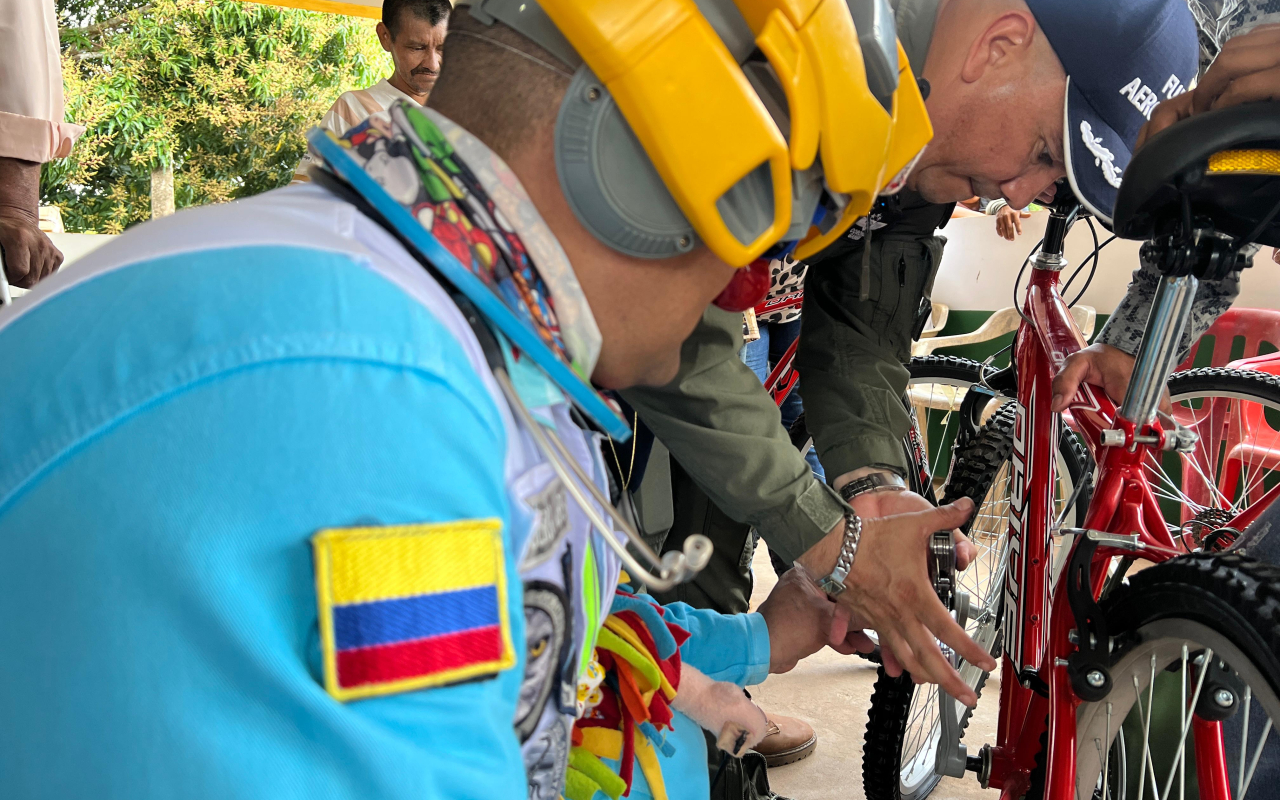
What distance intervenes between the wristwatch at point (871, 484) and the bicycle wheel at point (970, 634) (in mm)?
465

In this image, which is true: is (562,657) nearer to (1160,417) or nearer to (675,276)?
(675,276)

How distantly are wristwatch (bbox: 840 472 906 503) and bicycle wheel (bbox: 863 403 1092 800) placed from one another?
46 cm

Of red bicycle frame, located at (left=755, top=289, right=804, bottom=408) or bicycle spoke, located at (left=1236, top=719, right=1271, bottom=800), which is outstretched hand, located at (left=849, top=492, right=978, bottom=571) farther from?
red bicycle frame, located at (left=755, top=289, right=804, bottom=408)

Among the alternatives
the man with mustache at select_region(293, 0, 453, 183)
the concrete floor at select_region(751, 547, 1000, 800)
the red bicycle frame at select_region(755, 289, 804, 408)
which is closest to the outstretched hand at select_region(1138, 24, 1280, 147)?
the red bicycle frame at select_region(755, 289, 804, 408)

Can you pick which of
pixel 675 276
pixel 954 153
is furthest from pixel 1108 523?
pixel 675 276

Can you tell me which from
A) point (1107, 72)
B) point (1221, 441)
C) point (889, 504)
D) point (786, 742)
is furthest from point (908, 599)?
point (1221, 441)

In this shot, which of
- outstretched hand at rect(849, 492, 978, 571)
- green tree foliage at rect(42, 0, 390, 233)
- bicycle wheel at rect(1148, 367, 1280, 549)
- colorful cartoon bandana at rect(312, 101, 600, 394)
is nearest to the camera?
colorful cartoon bandana at rect(312, 101, 600, 394)

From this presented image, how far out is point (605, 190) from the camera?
0.63 m

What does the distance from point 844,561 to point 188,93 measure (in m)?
10.9

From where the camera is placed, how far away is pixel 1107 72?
1.35 meters

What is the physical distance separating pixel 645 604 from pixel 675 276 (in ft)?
1.73

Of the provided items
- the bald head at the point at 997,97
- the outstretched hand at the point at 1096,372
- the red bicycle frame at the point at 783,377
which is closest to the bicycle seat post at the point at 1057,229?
the bald head at the point at 997,97

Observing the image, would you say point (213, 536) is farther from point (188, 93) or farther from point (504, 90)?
point (188, 93)

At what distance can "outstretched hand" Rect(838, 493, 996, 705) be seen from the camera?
121 cm
